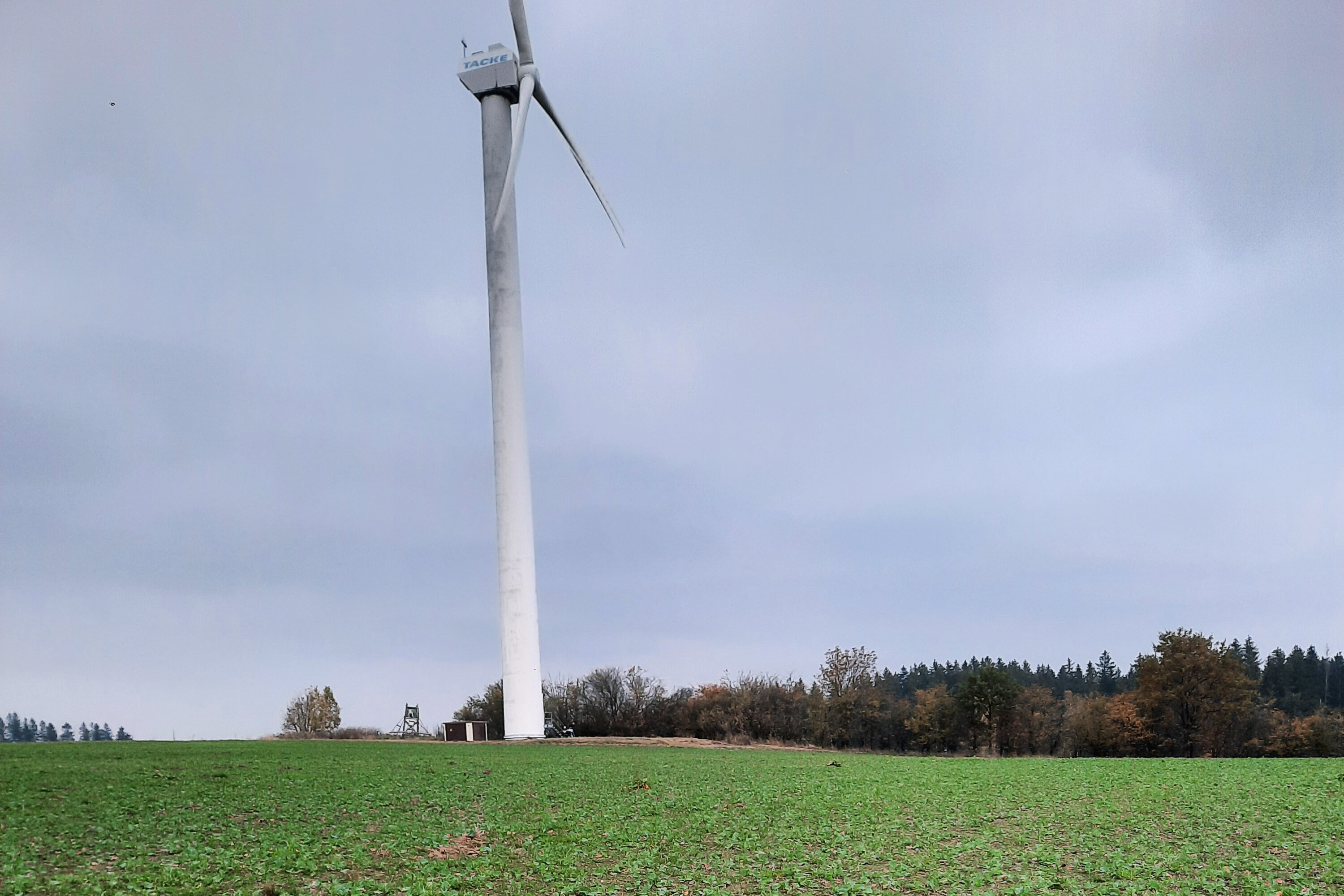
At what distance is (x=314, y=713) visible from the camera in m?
73.7

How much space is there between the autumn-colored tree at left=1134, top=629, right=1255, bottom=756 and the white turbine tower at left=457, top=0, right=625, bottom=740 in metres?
36.1

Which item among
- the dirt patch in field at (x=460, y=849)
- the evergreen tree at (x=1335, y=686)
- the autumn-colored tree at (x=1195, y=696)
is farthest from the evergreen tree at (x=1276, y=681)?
the dirt patch in field at (x=460, y=849)

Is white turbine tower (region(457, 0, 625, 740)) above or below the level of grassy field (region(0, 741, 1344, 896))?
above

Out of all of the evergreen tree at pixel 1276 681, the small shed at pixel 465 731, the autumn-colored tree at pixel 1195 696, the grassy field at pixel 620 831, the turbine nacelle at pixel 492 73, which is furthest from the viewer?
the evergreen tree at pixel 1276 681

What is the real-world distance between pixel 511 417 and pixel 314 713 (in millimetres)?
41567

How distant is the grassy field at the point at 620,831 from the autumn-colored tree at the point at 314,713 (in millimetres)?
46791

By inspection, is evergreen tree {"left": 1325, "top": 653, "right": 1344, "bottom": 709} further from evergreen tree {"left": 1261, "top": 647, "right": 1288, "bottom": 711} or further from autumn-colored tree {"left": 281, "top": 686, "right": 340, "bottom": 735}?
autumn-colored tree {"left": 281, "top": 686, "right": 340, "bottom": 735}

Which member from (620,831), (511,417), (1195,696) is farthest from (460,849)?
(1195,696)

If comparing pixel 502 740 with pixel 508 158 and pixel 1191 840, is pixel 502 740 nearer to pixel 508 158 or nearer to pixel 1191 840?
pixel 508 158

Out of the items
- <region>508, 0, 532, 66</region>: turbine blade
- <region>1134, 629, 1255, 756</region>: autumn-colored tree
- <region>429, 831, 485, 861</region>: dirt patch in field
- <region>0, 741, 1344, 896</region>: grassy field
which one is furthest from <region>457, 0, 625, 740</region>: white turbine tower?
<region>1134, 629, 1255, 756</region>: autumn-colored tree

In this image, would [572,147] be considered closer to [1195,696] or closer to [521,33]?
[521,33]

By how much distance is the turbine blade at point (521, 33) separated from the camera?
1924 inches

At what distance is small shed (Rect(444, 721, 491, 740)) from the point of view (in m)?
46.1

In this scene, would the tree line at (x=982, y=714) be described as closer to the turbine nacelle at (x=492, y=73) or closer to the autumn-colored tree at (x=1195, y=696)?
the autumn-colored tree at (x=1195, y=696)
